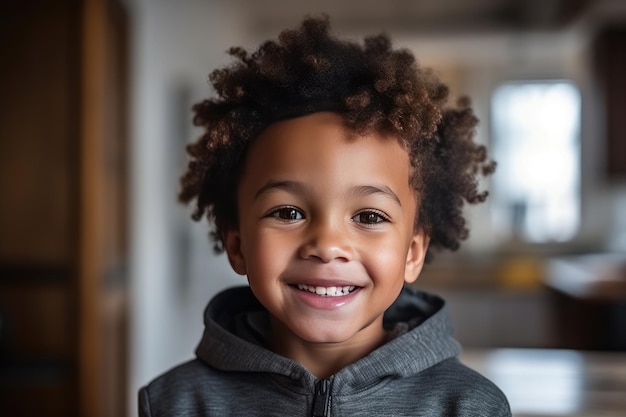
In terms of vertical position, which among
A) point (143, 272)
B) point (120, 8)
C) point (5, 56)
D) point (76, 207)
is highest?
point (120, 8)

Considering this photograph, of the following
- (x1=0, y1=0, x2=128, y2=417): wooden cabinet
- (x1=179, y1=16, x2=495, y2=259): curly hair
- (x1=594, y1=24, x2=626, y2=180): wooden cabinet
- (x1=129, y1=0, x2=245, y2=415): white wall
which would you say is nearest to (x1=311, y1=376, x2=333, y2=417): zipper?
(x1=179, y1=16, x2=495, y2=259): curly hair

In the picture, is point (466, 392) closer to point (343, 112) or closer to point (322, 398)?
point (322, 398)

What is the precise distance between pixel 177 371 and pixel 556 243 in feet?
17.8

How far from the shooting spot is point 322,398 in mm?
848

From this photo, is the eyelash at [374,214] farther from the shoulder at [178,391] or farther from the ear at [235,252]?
the shoulder at [178,391]

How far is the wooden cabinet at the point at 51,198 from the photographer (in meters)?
2.76

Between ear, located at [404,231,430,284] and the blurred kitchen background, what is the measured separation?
0.36m

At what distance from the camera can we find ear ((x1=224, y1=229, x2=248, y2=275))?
908 millimetres

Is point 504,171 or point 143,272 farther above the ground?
point 504,171

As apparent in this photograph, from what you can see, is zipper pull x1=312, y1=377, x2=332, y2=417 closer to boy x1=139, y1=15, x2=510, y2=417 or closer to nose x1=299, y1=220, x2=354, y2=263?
boy x1=139, y1=15, x2=510, y2=417

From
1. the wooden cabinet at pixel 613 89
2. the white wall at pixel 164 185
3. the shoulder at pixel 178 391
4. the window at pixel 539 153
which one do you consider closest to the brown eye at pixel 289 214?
the shoulder at pixel 178 391

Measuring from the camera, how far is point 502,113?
6.00 m

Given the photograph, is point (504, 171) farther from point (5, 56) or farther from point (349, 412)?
point (349, 412)

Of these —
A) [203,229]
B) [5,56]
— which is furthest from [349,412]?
[203,229]
